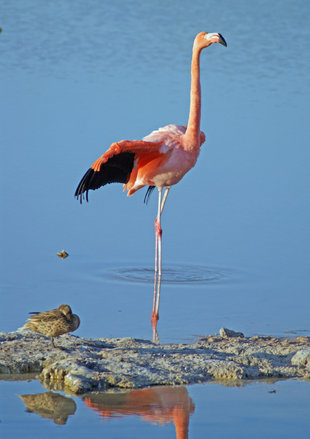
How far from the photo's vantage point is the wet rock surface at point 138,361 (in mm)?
Answer: 6316

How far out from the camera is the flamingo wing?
9133mm

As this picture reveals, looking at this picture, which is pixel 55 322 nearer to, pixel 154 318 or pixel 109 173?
pixel 154 318

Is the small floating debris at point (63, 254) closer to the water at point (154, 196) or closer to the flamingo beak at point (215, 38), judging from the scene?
the water at point (154, 196)

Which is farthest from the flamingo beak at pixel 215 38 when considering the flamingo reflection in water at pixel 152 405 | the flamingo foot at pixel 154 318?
the flamingo reflection in water at pixel 152 405

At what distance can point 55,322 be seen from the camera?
681 centimetres

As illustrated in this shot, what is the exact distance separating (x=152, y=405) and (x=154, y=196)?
6155 mm

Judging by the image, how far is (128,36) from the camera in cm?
2134

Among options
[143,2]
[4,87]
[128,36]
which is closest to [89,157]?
[4,87]

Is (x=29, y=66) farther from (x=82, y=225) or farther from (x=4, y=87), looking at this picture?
(x=82, y=225)

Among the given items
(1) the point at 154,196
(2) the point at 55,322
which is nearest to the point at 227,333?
(2) the point at 55,322

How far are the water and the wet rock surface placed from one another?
27 centimetres

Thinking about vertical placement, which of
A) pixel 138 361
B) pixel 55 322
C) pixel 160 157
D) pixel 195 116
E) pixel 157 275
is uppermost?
pixel 195 116

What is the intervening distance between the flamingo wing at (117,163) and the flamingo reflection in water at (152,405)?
10.5ft

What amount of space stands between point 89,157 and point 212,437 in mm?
7363
